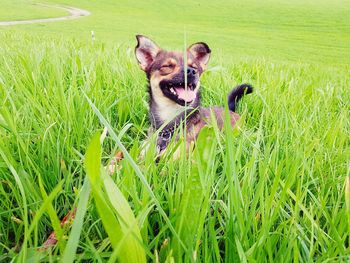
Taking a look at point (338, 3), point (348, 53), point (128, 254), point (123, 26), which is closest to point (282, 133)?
point (128, 254)

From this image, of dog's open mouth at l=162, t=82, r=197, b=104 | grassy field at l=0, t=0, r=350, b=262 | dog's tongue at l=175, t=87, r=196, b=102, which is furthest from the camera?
dog's open mouth at l=162, t=82, r=197, b=104

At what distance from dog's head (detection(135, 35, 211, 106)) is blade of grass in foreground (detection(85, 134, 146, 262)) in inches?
73.5

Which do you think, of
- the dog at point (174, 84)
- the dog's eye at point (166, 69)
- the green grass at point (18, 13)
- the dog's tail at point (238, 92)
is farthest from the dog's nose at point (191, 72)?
Result: the green grass at point (18, 13)

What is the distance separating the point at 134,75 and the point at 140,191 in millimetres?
2008

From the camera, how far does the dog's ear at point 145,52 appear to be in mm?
2783

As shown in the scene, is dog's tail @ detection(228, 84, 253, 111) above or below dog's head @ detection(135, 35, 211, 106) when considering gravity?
below

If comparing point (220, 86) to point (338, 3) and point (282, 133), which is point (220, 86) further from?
point (338, 3)

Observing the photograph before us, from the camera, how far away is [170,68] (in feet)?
9.25

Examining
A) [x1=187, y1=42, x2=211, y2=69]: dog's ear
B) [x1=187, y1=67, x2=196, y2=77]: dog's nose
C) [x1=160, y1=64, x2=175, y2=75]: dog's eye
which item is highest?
[x1=187, y1=42, x2=211, y2=69]: dog's ear

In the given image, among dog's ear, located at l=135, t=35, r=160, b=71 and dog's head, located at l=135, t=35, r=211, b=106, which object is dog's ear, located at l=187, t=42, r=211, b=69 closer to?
dog's head, located at l=135, t=35, r=211, b=106

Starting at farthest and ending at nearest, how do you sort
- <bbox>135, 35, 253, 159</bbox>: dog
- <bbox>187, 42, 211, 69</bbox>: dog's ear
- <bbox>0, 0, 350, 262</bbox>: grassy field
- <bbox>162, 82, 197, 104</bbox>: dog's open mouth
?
<bbox>187, 42, 211, 69</bbox>: dog's ear
<bbox>162, 82, 197, 104</bbox>: dog's open mouth
<bbox>135, 35, 253, 159</bbox>: dog
<bbox>0, 0, 350, 262</bbox>: grassy field

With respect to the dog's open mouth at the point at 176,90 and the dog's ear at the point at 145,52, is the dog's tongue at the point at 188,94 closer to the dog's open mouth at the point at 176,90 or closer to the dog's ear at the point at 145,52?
the dog's open mouth at the point at 176,90

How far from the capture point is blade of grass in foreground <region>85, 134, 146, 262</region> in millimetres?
503

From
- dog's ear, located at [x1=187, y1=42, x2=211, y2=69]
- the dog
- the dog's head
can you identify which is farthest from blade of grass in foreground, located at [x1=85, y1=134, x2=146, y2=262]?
dog's ear, located at [x1=187, y1=42, x2=211, y2=69]
